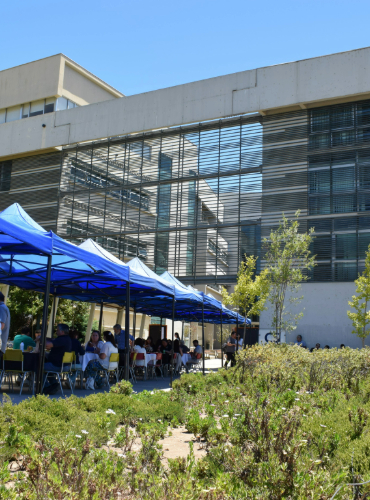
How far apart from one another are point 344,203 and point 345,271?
303 centimetres

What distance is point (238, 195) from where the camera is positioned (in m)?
24.3

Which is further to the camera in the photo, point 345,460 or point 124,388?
point 124,388

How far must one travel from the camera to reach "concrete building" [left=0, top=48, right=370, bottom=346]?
72.5 ft

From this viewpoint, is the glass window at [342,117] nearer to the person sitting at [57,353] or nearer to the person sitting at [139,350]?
the person sitting at [139,350]

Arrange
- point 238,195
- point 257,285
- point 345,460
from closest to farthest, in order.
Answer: point 345,460, point 257,285, point 238,195

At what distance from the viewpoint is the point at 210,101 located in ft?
83.6

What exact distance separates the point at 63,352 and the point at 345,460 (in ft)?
22.4

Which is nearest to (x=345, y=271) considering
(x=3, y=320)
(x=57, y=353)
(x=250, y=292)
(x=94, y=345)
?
(x=250, y=292)

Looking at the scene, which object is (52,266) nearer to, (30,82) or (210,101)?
(210,101)

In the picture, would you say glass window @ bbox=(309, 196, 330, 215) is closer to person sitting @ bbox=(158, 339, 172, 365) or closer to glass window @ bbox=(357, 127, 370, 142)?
glass window @ bbox=(357, 127, 370, 142)

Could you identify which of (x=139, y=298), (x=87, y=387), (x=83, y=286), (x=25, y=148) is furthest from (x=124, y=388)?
(x=25, y=148)

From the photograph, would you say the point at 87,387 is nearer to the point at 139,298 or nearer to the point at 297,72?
the point at 139,298

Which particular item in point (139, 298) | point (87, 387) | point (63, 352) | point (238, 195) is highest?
point (238, 195)

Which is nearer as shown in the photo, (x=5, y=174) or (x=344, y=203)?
(x=344, y=203)
